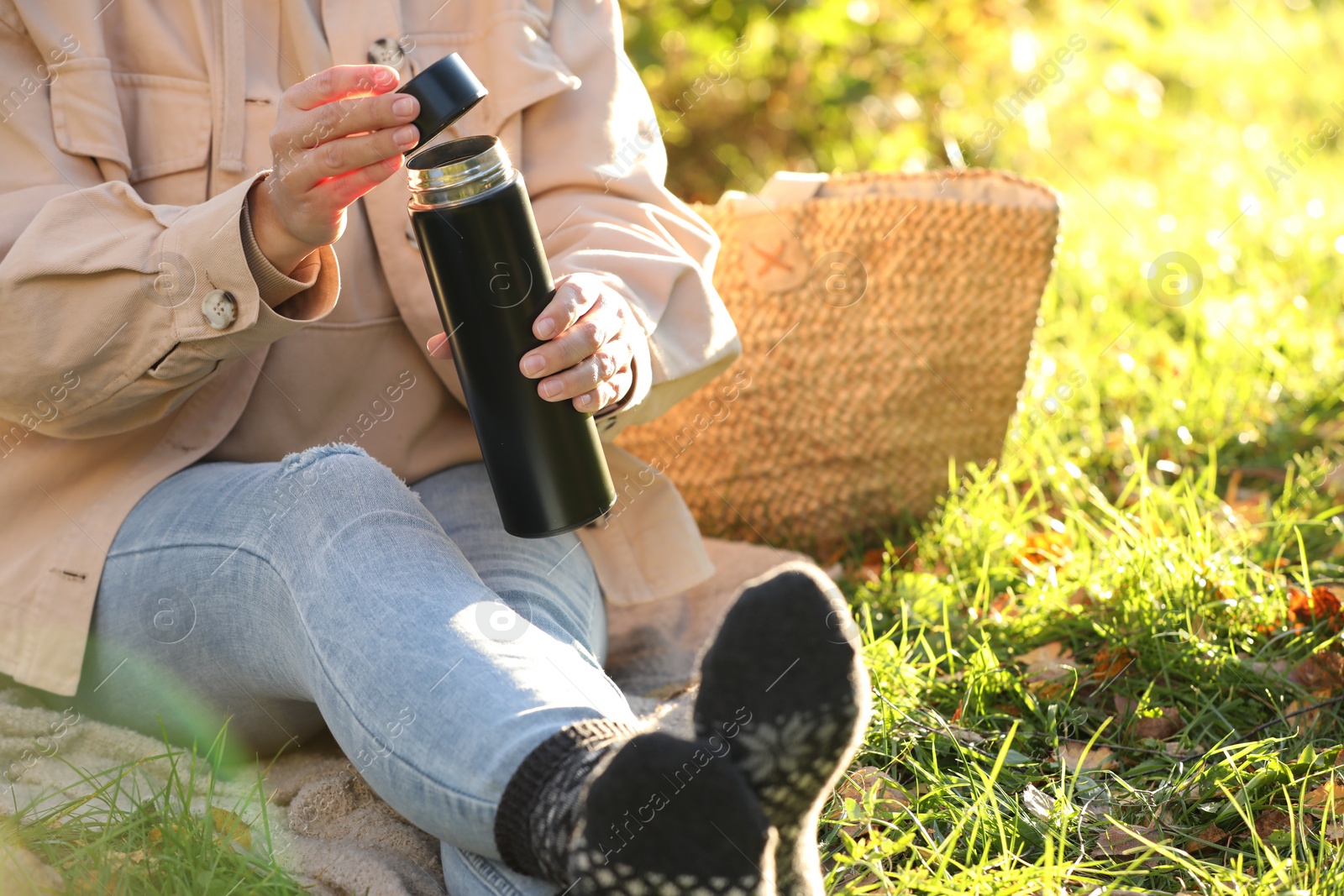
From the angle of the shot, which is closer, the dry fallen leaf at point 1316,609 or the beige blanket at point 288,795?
the beige blanket at point 288,795

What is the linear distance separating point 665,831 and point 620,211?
951mm

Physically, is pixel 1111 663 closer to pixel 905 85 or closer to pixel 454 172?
pixel 454 172

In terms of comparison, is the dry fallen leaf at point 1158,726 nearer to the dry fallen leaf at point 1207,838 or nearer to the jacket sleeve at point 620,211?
the dry fallen leaf at point 1207,838

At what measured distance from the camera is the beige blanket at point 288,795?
1.18m

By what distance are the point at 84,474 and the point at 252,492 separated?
0.29m

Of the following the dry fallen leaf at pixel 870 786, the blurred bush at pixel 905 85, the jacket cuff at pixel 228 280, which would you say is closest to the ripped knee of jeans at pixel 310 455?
the jacket cuff at pixel 228 280

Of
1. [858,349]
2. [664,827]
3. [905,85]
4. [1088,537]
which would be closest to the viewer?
[664,827]

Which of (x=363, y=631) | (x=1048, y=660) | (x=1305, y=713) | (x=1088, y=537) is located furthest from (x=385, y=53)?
(x=1305, y=713)

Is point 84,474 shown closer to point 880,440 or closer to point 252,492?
point 252,492

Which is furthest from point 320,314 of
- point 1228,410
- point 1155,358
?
point 1155,358

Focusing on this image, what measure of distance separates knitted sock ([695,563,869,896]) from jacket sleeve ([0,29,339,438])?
0.65m

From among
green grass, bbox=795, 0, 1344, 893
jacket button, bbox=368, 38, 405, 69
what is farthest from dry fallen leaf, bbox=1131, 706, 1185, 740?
jacket button, bbox=368, 38, 405, 69

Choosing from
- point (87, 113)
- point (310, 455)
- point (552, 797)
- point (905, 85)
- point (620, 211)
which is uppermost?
point (87, 113)

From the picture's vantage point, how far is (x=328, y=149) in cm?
113
